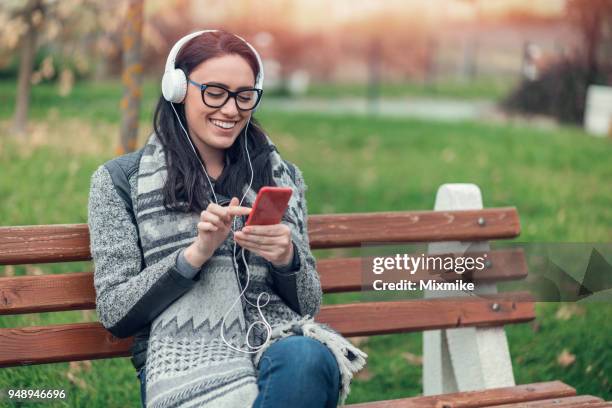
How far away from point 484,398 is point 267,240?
103cm

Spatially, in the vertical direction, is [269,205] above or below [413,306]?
above

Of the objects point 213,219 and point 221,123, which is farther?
point 221,123

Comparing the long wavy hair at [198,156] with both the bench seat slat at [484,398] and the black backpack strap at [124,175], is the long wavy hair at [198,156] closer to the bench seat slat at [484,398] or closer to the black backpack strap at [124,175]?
the black backpack strap at [124,175]

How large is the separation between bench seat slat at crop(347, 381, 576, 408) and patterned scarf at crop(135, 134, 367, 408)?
0.31 m

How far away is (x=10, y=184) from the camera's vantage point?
6.30m

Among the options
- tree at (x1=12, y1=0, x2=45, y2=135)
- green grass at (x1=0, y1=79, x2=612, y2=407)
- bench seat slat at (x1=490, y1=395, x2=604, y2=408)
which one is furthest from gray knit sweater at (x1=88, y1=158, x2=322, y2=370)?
tree at (x1=12, y1=0, x2=45, y2=135)

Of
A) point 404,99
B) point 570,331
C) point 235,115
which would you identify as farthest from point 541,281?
point 404,99

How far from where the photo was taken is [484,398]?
3109 mm

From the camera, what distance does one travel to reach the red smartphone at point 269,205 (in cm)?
245

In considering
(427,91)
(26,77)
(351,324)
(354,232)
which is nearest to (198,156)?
(354,232)

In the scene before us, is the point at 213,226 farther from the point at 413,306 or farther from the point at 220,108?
the point at 413,306

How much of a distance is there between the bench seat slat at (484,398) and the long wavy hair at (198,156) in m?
0.79

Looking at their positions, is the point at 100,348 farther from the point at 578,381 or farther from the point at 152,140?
the point at 578,381

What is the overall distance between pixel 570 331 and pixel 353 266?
73.9 inches
